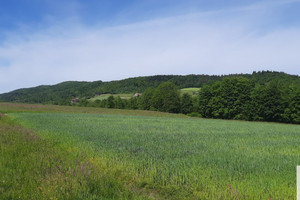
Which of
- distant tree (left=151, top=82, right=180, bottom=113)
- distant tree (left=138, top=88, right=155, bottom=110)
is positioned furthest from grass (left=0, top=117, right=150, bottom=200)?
distant tree (left=138, top=88, right=155, bottom=110)

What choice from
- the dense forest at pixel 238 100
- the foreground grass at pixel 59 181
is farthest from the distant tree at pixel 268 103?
the foreground grass at pixel 59 181

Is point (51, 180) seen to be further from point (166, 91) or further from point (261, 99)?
point (166, 91)

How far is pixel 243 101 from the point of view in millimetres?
63219

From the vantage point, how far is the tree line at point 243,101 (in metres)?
55.2

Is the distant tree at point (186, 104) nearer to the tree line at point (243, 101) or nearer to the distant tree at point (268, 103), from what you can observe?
the tree line at point (243, 101)

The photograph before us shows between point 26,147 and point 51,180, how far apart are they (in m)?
4.70

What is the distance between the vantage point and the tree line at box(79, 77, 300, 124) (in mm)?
55156

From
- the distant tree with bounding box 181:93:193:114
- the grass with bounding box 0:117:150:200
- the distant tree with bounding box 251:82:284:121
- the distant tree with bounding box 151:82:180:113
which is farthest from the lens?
the distant tree with bounding box 181:93:193:114

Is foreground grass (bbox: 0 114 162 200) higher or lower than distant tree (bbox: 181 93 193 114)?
higher

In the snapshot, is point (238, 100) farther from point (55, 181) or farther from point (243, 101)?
point (55, 181)

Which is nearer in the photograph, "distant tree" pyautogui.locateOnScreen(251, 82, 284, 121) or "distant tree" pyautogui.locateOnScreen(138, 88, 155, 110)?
"distant tree" pyautogui.locateOnScreen(251, 82, 284, 121)

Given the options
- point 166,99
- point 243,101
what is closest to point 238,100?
point 243,101

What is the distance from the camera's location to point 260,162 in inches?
253

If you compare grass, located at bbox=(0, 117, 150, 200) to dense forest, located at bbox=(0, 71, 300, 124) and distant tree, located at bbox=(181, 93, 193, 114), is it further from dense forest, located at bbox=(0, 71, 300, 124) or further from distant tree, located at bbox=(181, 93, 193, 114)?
distant tree, located at bbox=(181, 93, 193, 114)
